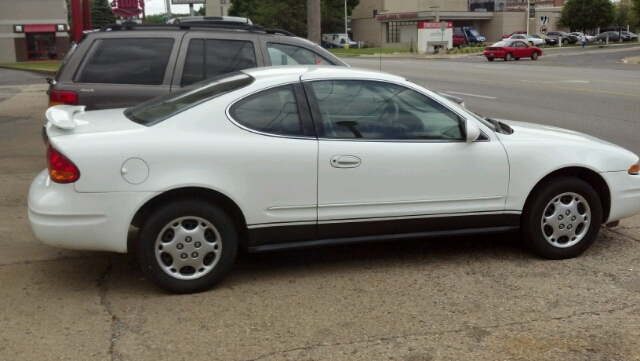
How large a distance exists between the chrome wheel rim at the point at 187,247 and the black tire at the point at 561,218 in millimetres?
2399

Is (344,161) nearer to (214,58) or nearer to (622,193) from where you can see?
(622,193)

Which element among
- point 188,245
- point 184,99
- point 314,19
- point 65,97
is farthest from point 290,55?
point 314,19

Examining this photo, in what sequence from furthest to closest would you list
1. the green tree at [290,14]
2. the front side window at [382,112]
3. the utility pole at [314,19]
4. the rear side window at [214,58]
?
the green tree at [290,14], the utility pole at [314,19], the rear side window at [214,58], the front side window at [382,112]

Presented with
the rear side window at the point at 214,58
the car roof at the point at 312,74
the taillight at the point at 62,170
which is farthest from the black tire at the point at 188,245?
the rear side window at the point at 214,58

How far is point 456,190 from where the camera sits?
5.86 m

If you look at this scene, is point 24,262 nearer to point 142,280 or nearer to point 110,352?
point 142,280

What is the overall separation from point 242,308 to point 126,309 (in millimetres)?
757

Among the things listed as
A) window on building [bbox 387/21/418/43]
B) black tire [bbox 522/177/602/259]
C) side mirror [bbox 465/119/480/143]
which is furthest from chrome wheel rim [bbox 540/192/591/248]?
window on building [bbox 387/21/418/43]

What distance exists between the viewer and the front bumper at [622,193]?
20.3 feet

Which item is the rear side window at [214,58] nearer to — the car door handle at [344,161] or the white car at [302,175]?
the white car at [302,175]

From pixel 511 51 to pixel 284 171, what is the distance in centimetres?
4927

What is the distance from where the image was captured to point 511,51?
52281 mm

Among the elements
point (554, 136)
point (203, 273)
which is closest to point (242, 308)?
point (203, 273)

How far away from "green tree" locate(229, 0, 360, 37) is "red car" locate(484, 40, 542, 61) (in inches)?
1552
